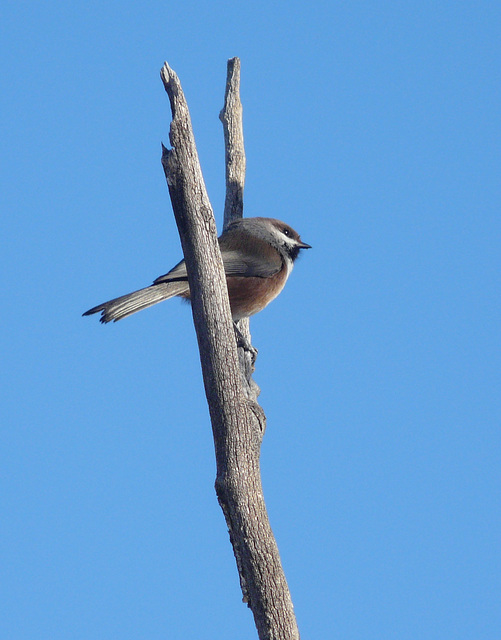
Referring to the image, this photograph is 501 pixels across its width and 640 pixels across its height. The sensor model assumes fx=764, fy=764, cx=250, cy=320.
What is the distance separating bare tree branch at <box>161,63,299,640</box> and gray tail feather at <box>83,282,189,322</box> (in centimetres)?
110

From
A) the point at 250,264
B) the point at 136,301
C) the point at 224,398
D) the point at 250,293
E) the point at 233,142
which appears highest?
the point at 233,142

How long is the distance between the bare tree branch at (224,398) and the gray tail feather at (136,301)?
1.10m

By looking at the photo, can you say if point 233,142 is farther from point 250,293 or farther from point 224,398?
point 224,398

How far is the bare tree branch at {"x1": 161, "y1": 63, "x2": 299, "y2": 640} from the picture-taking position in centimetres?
417

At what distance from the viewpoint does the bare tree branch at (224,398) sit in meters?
4.17

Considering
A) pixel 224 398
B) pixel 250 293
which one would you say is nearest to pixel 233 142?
pixel 250 293

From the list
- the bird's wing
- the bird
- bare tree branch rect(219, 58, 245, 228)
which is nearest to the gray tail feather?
the bird

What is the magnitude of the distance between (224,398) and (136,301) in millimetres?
1469

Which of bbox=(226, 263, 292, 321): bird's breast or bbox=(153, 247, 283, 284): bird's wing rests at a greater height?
bbox=(153, 247, 283, 284): bird's wing

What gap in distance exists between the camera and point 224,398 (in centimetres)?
429

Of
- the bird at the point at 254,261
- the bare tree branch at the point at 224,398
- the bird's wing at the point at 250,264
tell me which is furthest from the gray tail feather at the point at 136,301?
the bare tree branch at the point at 224,398

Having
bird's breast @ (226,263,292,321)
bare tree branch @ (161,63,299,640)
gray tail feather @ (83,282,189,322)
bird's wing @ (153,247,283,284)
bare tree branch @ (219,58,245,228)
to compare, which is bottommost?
bare tree branch @ (161,63,299,640)

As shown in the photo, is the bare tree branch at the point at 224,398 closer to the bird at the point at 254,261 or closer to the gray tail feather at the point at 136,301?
the gray tail feather at the point at 136,301

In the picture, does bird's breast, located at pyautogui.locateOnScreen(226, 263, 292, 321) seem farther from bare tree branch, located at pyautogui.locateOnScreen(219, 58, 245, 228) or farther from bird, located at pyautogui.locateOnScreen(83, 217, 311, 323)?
bare tree branch, located at pyautogui.locateOnScreen(219, 58, 245, 228)
